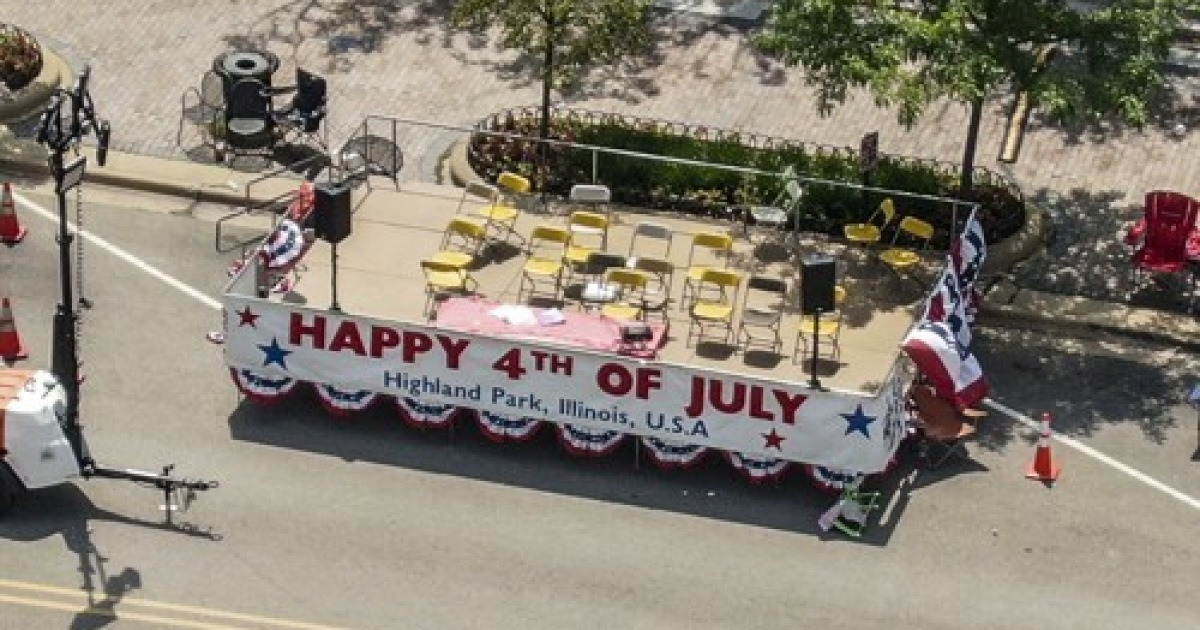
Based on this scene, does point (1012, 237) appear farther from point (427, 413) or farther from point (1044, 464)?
point (427, 413)

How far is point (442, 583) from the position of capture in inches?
956

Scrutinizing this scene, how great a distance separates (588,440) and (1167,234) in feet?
29.0

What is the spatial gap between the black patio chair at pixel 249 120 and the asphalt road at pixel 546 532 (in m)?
5.28

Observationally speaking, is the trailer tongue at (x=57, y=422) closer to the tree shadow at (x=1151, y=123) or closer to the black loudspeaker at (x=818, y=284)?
the black loudspeaker at (x=818, y=284)

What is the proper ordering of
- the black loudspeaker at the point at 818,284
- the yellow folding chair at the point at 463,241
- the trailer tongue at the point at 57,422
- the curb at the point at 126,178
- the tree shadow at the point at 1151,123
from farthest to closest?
1. the tree shadow at the point at 1151,123
2. the curb at the point at 126,178
3. the yellow folding chair at the point at 463,241
4. the black loudspeaker at the point at 818,284
5. the trailer tongue at the point at 57,422

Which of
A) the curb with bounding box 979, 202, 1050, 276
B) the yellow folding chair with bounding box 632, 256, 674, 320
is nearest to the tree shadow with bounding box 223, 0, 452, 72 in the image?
the yellow folding chair with bounding box 632, 256, 674, 320

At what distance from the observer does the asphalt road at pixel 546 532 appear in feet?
78.7

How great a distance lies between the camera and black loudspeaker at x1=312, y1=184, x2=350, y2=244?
2613cm

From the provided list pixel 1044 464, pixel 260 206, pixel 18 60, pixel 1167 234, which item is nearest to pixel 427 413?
pixel 260 206

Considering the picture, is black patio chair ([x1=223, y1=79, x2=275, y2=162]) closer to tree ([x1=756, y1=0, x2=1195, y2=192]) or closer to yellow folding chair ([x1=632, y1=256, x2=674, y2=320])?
yellow folding chair ([x1=632, y1=256, x2=674, y2=320])

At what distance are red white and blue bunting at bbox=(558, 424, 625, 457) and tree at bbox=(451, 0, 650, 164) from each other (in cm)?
671

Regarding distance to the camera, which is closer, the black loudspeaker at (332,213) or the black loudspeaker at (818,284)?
the black loudspeaker at (818,284)

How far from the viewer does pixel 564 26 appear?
3106 cm

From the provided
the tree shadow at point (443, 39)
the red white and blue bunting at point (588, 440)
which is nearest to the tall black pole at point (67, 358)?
the red white and blue bunting at point (588, 440)
